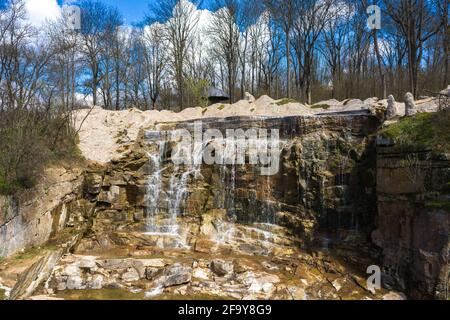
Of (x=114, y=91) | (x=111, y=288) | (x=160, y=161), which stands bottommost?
(x=111, y=288)

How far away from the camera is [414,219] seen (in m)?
6.62

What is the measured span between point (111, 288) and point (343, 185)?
22.0 feet

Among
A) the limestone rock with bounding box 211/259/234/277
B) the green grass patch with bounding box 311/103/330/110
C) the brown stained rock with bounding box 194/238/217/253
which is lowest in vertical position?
the limestone rock with bounding box 211/259/234/277

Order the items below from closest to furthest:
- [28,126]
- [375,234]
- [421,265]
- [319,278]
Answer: [421,265] → [319,278] → [375,234] → [28,126]

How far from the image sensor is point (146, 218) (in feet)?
32.6

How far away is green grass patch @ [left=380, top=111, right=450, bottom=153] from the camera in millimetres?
6562

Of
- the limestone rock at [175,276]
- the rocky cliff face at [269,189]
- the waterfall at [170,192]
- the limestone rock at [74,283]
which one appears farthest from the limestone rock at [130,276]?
the waterfall at [170,192]

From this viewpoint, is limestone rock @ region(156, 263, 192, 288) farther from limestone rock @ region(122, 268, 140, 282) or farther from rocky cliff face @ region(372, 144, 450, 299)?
rocky cliff face @ region(372, 144, 450, 299)

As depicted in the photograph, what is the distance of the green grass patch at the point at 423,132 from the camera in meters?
6.56

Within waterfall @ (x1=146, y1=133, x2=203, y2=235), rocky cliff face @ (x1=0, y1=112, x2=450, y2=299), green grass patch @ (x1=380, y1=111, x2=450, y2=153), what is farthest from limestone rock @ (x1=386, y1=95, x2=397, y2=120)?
waterfall @ (x1=146, y1=133, x2=203, y2=235)

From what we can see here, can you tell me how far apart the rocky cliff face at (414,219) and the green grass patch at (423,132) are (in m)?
0.18

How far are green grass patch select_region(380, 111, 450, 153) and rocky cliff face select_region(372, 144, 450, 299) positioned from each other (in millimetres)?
176

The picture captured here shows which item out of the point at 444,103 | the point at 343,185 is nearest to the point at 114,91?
the point at 343,185

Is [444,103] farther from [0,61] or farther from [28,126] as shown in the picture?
[0,61]
